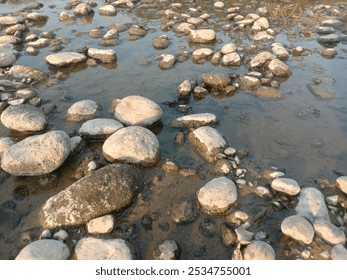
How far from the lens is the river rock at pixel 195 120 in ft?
17.5

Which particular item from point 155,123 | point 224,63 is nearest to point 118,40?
point 224,63

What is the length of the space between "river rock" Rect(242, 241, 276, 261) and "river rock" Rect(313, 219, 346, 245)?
2.06 feet

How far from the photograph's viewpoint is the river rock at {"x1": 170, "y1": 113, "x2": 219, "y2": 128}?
5320 millimetres

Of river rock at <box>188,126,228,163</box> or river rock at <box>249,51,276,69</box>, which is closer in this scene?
river rock at <box>188,126,228,163</box>

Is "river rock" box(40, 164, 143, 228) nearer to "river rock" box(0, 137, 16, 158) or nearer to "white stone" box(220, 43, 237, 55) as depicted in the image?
"river rock" box(0, 137, 16, 158)

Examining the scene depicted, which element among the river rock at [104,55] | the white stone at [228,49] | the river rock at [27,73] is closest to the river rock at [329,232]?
the white stone at [228,49]

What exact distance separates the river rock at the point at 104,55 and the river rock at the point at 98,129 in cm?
284

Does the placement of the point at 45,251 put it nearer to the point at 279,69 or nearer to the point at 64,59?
the point at 64,59

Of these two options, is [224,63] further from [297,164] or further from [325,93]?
[297,164]

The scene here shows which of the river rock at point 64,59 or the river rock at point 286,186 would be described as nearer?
the river rock at point 286,186

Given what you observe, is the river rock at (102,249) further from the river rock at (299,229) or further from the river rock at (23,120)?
the river rock at (23,120)

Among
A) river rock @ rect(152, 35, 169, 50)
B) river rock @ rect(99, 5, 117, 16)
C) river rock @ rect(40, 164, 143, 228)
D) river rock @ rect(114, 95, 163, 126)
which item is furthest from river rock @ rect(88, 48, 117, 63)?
river rock @ rect(40, 164, 143, 228)
